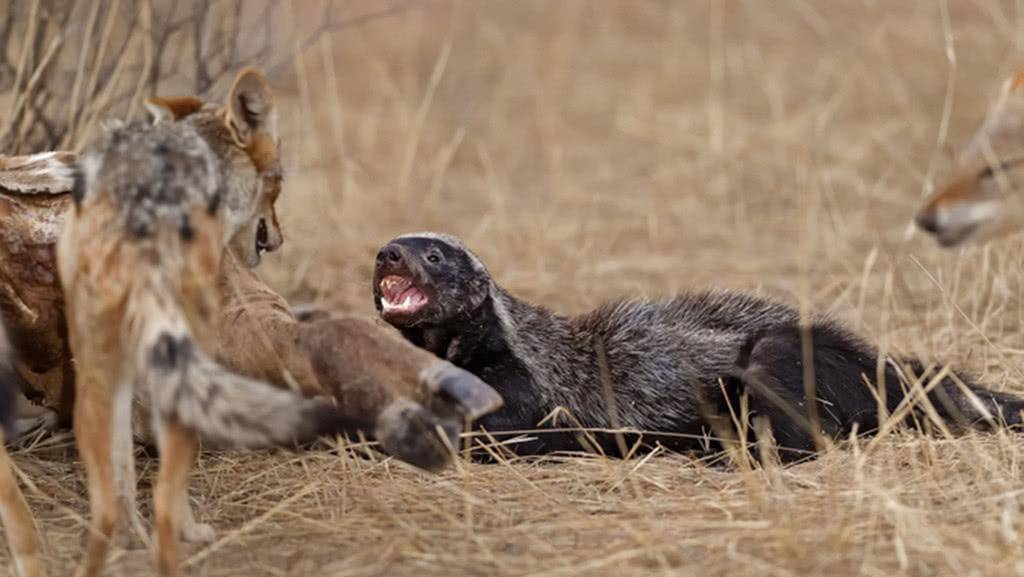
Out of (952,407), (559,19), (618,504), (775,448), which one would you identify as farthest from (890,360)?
(559,19)

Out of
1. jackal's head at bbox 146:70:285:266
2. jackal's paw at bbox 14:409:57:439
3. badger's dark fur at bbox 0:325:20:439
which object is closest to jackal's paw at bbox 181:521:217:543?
badger's dark fur at bbox 0:325:20:439

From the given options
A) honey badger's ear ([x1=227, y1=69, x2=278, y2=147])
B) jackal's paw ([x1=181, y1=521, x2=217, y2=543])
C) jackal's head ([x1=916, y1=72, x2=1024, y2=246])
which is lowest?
jackal's paw ([x1=181, y1=521, x2=217, y2=543])

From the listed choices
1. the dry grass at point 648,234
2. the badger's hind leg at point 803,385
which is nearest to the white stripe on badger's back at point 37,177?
the dry grass at point 648,234

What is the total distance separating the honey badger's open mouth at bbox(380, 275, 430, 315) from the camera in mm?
6535

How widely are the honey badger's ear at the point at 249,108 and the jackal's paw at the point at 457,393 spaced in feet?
3.81

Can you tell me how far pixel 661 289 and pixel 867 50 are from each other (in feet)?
16.9

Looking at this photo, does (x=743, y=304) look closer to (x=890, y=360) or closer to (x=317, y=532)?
(x=890, y=360)

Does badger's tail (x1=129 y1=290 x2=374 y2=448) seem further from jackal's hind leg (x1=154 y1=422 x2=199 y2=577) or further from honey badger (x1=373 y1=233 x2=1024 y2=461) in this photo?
honey badger (x1=373 y1=233 x2=1024 y2=461)

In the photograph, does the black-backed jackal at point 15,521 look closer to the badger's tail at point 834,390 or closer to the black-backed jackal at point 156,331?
the black-backed jackal at point 156,331

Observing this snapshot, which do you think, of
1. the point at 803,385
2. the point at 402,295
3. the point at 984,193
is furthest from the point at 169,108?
the point at 984,193

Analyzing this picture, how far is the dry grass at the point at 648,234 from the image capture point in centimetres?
483

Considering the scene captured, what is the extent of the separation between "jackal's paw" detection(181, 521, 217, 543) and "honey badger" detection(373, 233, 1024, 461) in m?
1.69

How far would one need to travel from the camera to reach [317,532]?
16.7ft

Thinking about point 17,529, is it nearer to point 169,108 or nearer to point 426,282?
point 169,108
